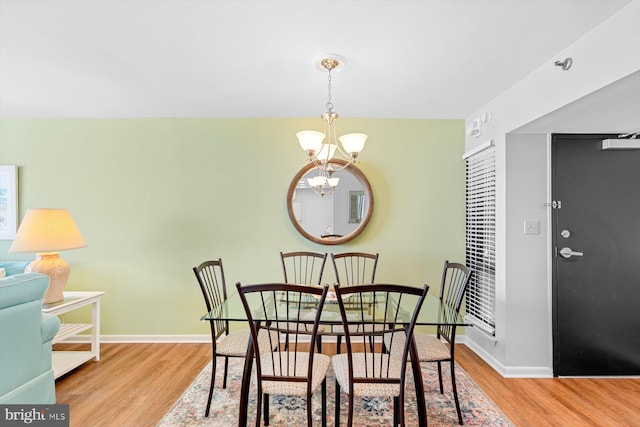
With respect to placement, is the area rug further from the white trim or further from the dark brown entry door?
the white trim

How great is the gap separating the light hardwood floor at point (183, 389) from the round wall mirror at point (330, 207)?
5.16 feet

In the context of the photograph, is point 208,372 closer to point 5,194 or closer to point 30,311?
point 30,311

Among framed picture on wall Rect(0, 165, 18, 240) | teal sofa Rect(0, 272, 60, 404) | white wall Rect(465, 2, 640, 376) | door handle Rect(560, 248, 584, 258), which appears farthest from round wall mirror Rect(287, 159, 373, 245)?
framed picture on wall Rect(0, 165, 18, 240)

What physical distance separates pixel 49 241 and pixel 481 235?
3.80 metres

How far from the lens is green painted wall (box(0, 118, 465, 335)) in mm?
3426

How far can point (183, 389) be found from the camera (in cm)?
248

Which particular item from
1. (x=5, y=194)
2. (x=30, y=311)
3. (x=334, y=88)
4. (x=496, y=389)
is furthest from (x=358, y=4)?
(x=5, y=194)

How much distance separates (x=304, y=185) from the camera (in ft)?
11.2

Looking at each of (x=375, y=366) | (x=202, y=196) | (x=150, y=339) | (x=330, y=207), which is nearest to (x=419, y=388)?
(x=375, y=366)

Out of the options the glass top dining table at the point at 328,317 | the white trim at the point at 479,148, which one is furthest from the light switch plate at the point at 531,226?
the glass top dining table at the point at 328,317

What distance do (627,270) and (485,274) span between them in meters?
1.03

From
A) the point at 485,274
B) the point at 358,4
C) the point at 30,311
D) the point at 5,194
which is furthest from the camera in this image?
the point at 5,194

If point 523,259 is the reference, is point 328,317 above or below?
below

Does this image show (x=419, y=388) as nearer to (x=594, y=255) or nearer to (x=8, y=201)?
(x=594, y=255)
